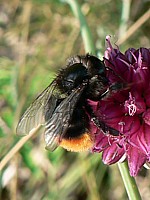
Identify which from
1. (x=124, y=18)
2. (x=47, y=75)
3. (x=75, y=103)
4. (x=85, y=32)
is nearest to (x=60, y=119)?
(x=75, y=103)

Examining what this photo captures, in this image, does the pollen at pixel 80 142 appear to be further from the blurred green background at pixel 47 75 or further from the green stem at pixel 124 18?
the green stem at pixel 124 18

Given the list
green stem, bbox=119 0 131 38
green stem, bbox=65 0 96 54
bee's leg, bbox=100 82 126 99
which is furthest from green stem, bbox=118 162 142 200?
green stem, bbox=119 0 131 38

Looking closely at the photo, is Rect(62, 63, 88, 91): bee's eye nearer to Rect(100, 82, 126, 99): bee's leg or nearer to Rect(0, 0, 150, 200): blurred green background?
Rect(100, 82, 126, 99): bee's leg

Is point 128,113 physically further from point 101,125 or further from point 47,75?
point 47,75

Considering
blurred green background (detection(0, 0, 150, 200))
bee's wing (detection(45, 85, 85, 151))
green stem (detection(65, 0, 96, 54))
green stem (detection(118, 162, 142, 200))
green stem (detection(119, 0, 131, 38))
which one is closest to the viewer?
bee's wing (detection(45, 85, 85, 151))

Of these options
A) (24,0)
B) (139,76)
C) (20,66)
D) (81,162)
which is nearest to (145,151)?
(139,76)

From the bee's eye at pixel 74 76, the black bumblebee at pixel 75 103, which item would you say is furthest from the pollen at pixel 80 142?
the bee's eye at pixel 74 76

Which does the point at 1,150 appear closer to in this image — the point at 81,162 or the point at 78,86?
the point at 81,162
